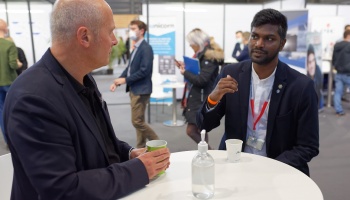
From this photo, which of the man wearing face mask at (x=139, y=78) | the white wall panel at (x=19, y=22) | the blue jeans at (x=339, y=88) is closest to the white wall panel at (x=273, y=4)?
the blue jeans at (x=339, y=88)

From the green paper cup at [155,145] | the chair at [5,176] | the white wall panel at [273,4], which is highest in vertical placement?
the white wall panel at [273,4]

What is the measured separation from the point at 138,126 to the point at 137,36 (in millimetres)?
1164

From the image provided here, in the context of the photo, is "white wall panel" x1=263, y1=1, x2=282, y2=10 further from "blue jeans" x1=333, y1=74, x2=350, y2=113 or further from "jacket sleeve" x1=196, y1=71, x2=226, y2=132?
"jacket sleeve" x1=196, y1=71, x2=226, y2=132

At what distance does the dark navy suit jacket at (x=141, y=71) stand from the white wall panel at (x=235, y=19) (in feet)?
13.6

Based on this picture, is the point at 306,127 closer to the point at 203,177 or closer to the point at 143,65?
the point at 203,177

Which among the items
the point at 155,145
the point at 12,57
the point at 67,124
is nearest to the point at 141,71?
the point at 12,57

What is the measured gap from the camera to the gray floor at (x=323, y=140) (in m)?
3.23

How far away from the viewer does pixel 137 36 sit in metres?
4.11

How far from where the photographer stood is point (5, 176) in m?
1.51

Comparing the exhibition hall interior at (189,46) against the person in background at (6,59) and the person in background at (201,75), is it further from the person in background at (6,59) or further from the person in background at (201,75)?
the person in background at (6,59)

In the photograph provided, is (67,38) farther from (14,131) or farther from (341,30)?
(341,30)

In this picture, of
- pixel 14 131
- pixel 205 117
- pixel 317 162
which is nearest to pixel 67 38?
pixel 14 131

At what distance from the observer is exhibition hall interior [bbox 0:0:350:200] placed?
4418 millimetres

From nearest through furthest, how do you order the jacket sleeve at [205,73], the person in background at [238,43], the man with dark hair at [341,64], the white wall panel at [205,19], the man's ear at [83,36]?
the man's ear at [83,36]
the jacket sleeve at [205,73]
the man with dark hair at [341,64]
the white wall panel at [205,19]
the person in background at [238,43]
